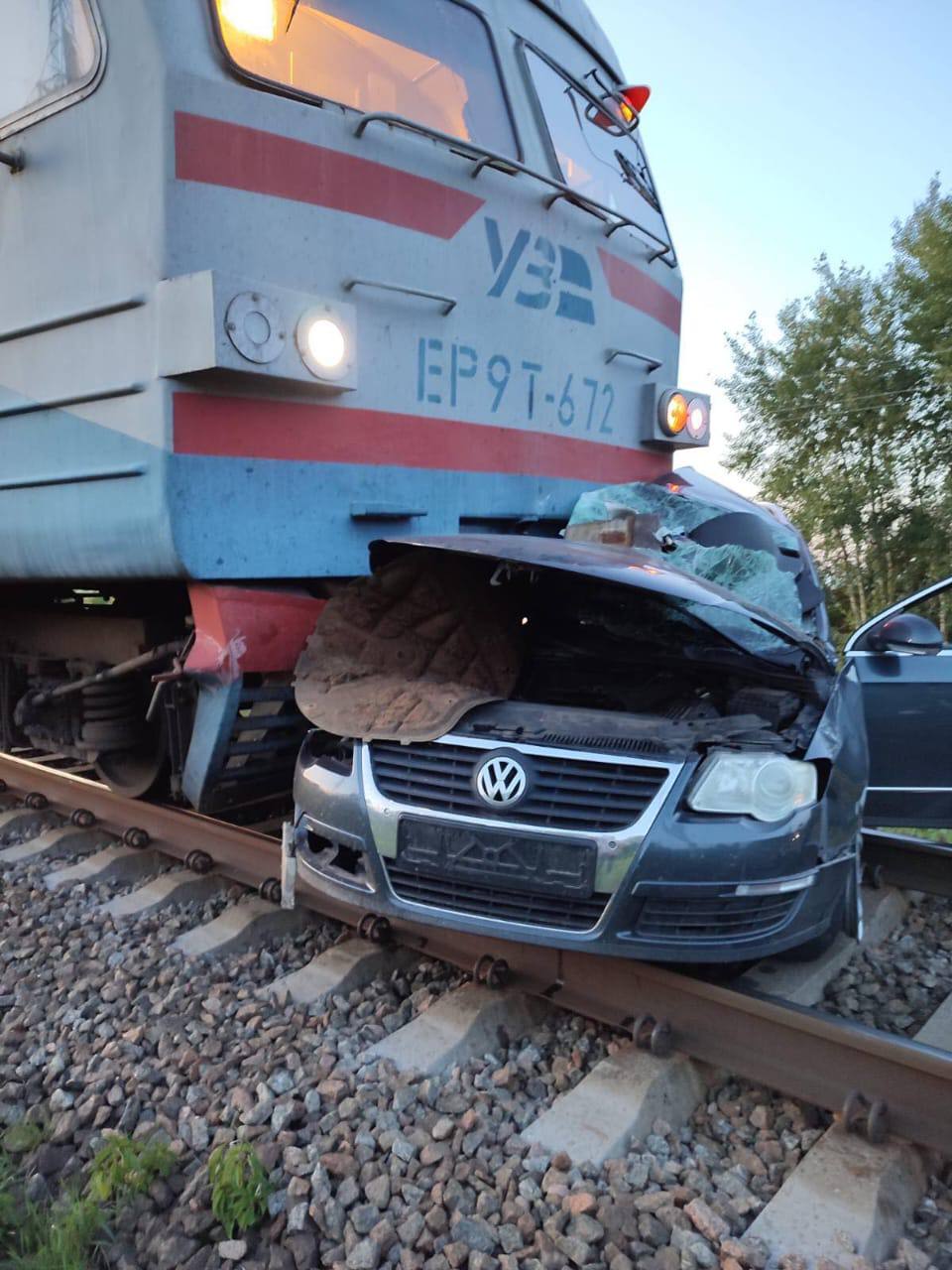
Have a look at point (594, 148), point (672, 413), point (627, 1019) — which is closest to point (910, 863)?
point (627, 1019)

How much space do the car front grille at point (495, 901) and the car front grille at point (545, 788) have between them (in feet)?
0.65

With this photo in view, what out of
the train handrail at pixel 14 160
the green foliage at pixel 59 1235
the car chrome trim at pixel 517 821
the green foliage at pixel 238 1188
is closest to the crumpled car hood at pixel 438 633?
the car chrome trim at pixel 517 821

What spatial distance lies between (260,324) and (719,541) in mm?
2246

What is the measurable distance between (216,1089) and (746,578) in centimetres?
262

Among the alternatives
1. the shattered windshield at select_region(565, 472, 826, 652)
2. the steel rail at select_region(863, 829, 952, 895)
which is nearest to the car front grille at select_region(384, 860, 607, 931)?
the shattered windshield at select_region(565, 472, 826, 652)

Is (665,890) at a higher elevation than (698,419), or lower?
lower

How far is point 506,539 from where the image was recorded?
2.97m

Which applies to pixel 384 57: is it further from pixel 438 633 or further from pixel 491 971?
pixel 491 971

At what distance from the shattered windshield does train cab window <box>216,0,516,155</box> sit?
158cm

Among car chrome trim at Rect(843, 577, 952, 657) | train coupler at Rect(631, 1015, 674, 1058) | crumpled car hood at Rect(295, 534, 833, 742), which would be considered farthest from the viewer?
car chrome trim at Rect(843, 577, 952, 657)

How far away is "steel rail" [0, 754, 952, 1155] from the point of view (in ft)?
7.57

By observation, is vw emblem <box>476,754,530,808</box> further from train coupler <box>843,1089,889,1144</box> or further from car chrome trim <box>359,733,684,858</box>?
train coupler <box>843,1089,889,1144</box>

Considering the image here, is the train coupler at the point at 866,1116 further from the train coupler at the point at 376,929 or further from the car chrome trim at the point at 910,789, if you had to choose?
the car chrome trim at the point at 910,789

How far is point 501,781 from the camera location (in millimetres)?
2658
